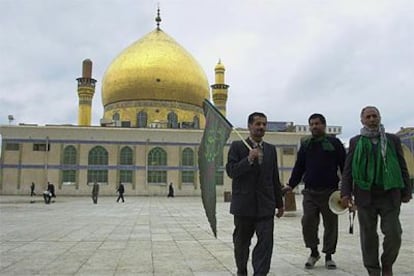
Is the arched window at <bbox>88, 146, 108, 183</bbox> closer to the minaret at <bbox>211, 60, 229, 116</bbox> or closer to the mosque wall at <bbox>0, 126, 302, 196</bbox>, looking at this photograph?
the mosque wall at <bbox>0, 126, 302, 196</bbox>

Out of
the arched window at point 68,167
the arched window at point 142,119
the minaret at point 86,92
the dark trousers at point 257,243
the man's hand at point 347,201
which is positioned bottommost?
the dark trousers at point 257,243

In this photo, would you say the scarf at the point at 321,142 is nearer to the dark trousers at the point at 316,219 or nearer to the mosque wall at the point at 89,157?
the dark trousers at the point at 316,219

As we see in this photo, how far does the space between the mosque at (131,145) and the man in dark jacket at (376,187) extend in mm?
30078

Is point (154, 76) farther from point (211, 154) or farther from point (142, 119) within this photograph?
point (211, 154)

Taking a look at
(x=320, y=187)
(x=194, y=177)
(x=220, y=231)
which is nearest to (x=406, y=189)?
(x=320, y=187)

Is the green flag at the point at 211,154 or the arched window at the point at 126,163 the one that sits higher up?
the arched window at the point at 126,163

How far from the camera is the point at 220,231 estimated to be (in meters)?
9.48

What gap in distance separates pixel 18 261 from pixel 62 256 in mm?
586

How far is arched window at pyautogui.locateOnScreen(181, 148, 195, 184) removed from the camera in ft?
125

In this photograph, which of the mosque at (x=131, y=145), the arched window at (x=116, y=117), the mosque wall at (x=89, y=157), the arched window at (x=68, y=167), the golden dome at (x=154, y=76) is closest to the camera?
the mosque wall at (x=89, y=157)

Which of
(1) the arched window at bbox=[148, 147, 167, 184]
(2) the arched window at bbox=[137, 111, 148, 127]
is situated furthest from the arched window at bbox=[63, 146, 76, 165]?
(2) the arched window at bbox=[137, 111, 148, 127]

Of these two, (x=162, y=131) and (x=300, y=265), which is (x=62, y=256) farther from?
(x=162, y=131)

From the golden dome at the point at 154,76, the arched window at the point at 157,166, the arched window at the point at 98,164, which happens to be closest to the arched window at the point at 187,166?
the arched window at the point at 157,166

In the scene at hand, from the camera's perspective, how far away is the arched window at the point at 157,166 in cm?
3753
